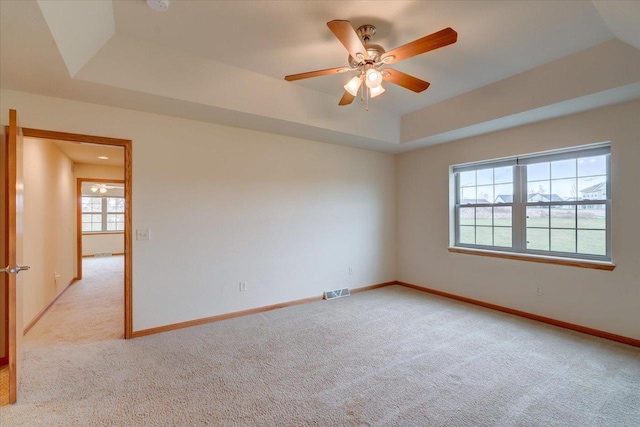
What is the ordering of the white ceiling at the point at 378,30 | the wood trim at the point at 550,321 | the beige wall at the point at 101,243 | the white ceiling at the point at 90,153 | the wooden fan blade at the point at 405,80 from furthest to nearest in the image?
the beige wall at the point at 101,243 → the white ceiling at the point at 90,153 → the wood trim at the point at 550,321 → the wooden fan blade at the point at 405,80 → the white ceiling at the point at 378,30

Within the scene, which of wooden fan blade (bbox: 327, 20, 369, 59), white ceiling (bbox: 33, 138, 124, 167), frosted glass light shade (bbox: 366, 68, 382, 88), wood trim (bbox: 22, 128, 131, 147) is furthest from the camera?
white ceiling (bbox: 33, 138, 124, 167)

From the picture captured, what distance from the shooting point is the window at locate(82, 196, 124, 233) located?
885 cm

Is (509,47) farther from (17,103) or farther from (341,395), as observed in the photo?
(17,103)

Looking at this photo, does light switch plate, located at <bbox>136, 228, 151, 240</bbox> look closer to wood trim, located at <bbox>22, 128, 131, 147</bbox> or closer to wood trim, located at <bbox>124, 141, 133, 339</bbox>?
wood trim, located at <bbox>124, 141, 133, 339</bbox>

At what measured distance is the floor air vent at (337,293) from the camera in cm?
459

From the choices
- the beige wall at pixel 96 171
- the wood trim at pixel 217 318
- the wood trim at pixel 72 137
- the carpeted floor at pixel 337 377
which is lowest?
the carpeted floor at pixel 337 377

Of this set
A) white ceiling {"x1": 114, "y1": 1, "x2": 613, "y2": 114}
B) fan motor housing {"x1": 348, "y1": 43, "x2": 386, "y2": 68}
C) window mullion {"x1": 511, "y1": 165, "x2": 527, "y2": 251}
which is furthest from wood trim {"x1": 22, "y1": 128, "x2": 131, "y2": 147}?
window mullion {"x1": 511, "y1": 165, "x2": 527, "y2": 251}

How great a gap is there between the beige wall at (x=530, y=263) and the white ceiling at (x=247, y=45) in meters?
0.94

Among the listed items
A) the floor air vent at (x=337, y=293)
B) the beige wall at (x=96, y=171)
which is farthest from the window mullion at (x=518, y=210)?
the beige wall at (x=96, y=171)

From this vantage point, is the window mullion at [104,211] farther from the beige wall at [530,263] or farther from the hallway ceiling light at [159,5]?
the hallway ceiling light at [159,5]

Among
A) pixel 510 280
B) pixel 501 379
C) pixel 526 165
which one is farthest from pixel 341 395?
pixel 526 165

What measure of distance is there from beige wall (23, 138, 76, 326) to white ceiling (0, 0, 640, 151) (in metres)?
1.52

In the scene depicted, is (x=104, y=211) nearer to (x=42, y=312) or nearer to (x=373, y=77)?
(x=42, y=312)

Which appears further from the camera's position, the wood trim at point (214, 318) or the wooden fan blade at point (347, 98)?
the wood trim at point (214, 318)
